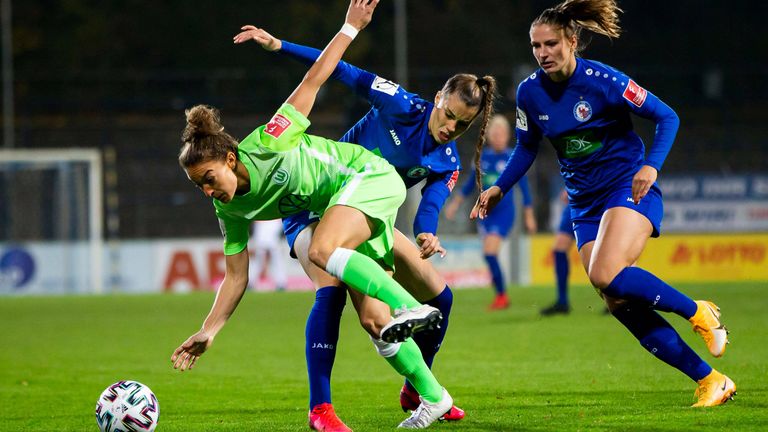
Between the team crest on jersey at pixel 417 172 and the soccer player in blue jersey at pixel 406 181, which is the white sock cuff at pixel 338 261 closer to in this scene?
the soccer player in blue jersey at pixel 406 181

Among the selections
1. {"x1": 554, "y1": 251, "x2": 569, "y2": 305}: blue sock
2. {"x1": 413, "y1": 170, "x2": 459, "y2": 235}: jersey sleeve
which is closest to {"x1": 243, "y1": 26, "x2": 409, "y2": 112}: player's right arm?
{"x1": 413, "y1": 170, "x2": 459, "y2": 235}: jersey sleeve

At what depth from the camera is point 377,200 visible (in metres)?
5.17

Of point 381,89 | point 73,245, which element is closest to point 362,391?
point 381,89

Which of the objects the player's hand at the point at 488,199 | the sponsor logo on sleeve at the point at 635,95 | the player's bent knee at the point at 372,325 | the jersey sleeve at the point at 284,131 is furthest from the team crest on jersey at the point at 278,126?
the sponsor logo on sleeve at the point at 635,95

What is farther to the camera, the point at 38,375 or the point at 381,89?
the point at 38,375

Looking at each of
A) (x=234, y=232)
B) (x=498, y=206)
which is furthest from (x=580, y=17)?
(x=498, y=206)

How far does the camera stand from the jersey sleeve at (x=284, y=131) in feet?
16.5

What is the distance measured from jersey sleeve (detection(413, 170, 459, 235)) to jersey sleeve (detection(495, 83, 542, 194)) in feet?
0.95

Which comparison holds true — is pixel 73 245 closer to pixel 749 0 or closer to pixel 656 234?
pixel 656 234

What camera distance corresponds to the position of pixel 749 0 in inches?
1224

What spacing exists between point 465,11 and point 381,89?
23.7 meters

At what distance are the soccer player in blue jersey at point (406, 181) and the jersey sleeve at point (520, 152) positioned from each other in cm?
28

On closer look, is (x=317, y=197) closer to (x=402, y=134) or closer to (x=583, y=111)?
(x=402, y=134)

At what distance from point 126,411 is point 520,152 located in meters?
2.60
